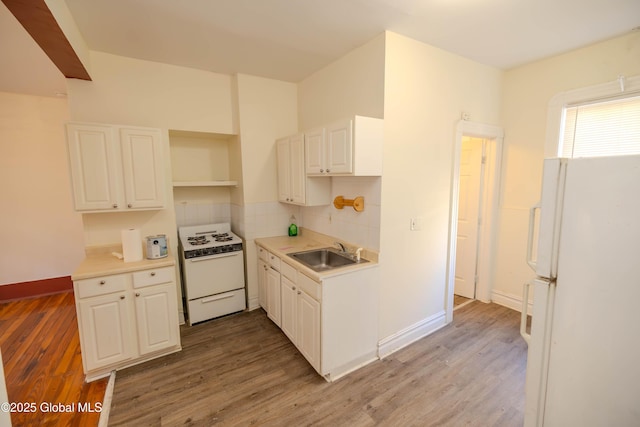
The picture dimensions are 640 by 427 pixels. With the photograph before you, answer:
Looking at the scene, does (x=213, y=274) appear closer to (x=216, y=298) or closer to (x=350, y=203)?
(x=216, y=298)

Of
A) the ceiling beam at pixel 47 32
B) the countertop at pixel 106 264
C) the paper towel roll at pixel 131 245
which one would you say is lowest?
the countertop at pixel 106 264

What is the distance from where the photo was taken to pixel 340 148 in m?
2.29

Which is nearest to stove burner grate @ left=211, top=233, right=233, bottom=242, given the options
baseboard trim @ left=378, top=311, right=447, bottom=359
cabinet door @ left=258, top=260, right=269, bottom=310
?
cabinet door @ left=258, top=260, right=269, bottom=310

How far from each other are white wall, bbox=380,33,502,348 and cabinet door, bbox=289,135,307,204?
2.94 ft

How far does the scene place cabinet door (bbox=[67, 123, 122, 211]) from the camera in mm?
2344

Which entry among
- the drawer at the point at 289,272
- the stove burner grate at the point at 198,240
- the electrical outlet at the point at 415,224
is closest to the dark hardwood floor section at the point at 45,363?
the stove burner grate at the point at 198,240

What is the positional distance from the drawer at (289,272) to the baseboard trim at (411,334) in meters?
0.98

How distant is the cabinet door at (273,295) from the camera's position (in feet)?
9.45

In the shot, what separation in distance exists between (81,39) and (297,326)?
9.99 feet

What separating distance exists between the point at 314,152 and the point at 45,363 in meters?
3.05

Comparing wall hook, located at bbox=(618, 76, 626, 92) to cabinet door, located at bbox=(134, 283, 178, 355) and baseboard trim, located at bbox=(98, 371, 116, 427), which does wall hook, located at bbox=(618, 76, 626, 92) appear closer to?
cabinet door, located at bbox=(134, 283, 178, 355)

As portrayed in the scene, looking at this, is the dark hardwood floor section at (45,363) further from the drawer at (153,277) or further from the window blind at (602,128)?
the window blind at (602,128)

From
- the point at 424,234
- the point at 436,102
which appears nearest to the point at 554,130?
the point at 436,102

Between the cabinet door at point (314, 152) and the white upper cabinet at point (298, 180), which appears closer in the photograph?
the cabinet door at point (314, 152)
